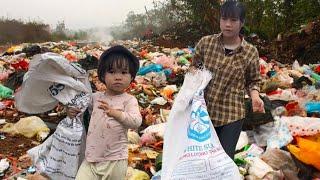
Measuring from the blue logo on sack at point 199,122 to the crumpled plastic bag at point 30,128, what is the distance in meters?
2.58

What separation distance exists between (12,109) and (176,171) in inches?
157

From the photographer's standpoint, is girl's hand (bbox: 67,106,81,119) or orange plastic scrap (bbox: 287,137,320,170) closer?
girl's hand (bbox: 67,106,81,119)

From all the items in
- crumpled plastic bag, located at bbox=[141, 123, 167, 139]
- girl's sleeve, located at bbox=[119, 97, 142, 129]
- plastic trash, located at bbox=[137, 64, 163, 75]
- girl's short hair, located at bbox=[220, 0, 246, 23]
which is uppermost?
girl's short hair, located at bbox=[220, 0, 246, 23]

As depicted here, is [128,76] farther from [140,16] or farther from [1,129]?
[140,16]

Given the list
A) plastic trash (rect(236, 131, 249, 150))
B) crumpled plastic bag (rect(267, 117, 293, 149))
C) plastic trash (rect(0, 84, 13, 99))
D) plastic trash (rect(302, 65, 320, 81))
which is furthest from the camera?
plastic trash (rect(302, 65, 320, 81))

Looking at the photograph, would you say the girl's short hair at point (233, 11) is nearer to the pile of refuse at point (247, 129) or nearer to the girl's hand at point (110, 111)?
the girl's hand at point (110, 111)

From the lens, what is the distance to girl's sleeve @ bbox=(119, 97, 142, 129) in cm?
238

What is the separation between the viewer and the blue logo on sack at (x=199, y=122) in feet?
8.32

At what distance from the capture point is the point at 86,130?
2.57 meters

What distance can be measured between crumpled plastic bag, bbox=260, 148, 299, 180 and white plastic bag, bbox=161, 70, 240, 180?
139 centimetres

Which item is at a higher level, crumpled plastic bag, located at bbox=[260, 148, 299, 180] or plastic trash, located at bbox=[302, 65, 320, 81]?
plastic trash, located at bbox=[302, 65, 320, 81]

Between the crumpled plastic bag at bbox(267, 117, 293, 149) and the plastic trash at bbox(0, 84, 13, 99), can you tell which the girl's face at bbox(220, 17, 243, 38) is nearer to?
the crumpled plastic bag at bbox(267, 117, 293, 149)

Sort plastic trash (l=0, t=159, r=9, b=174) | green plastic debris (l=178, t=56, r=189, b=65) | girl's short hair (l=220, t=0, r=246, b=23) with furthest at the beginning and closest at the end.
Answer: green plastic debris (l=178, t=56, r=189, b=65) < plastic trash (l=0, t=159, r=9, b=174) < girl's short hair (l=220, t=0, r=246, b=23)

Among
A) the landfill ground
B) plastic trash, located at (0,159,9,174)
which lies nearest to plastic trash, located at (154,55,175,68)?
the landfill ground
